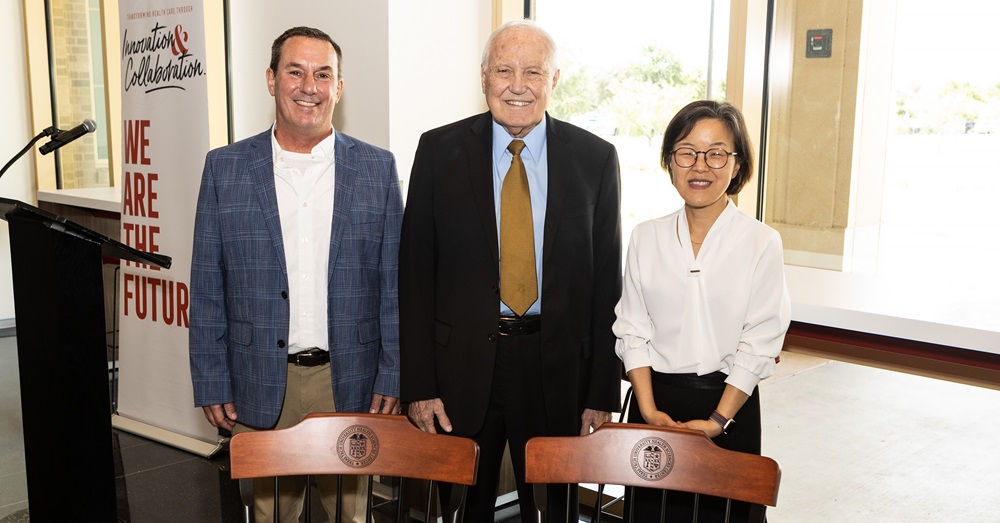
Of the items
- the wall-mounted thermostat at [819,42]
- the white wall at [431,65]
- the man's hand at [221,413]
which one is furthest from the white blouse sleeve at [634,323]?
the white wall at [431,65]

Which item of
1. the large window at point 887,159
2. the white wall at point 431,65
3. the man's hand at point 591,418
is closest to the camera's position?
the man's hand at point 591,418

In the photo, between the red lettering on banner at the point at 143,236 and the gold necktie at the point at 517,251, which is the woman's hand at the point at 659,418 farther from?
the red lettering on banner at the point at 143,236

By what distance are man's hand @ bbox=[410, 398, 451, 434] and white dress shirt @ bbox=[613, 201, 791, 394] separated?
54cm

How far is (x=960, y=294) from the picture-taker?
9.37 feet

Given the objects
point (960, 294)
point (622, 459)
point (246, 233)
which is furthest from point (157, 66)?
point (960, 294)

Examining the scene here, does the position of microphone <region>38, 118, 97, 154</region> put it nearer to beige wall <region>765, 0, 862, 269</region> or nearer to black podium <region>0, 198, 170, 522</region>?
black podium <region>0, 198, 170, 522</region>

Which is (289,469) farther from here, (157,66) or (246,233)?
(157,66)

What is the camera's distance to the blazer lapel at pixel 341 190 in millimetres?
2377

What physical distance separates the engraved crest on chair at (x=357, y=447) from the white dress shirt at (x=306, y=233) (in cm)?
65

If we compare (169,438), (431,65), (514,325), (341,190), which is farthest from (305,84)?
(169,438)

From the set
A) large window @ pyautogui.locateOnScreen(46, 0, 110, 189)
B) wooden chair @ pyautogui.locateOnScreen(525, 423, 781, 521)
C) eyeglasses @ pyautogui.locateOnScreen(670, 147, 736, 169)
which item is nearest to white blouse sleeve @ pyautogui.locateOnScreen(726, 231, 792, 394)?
eyeglasses @ pyautogui.locateOnScreen(670, 147, 736, 169)

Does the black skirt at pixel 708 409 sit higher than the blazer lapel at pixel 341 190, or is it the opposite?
the blazer lapel at pixel 341 190

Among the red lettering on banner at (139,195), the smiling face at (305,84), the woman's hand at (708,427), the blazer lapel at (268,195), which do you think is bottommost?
the woman's hand at (708,427)

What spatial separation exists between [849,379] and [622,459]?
188cm
